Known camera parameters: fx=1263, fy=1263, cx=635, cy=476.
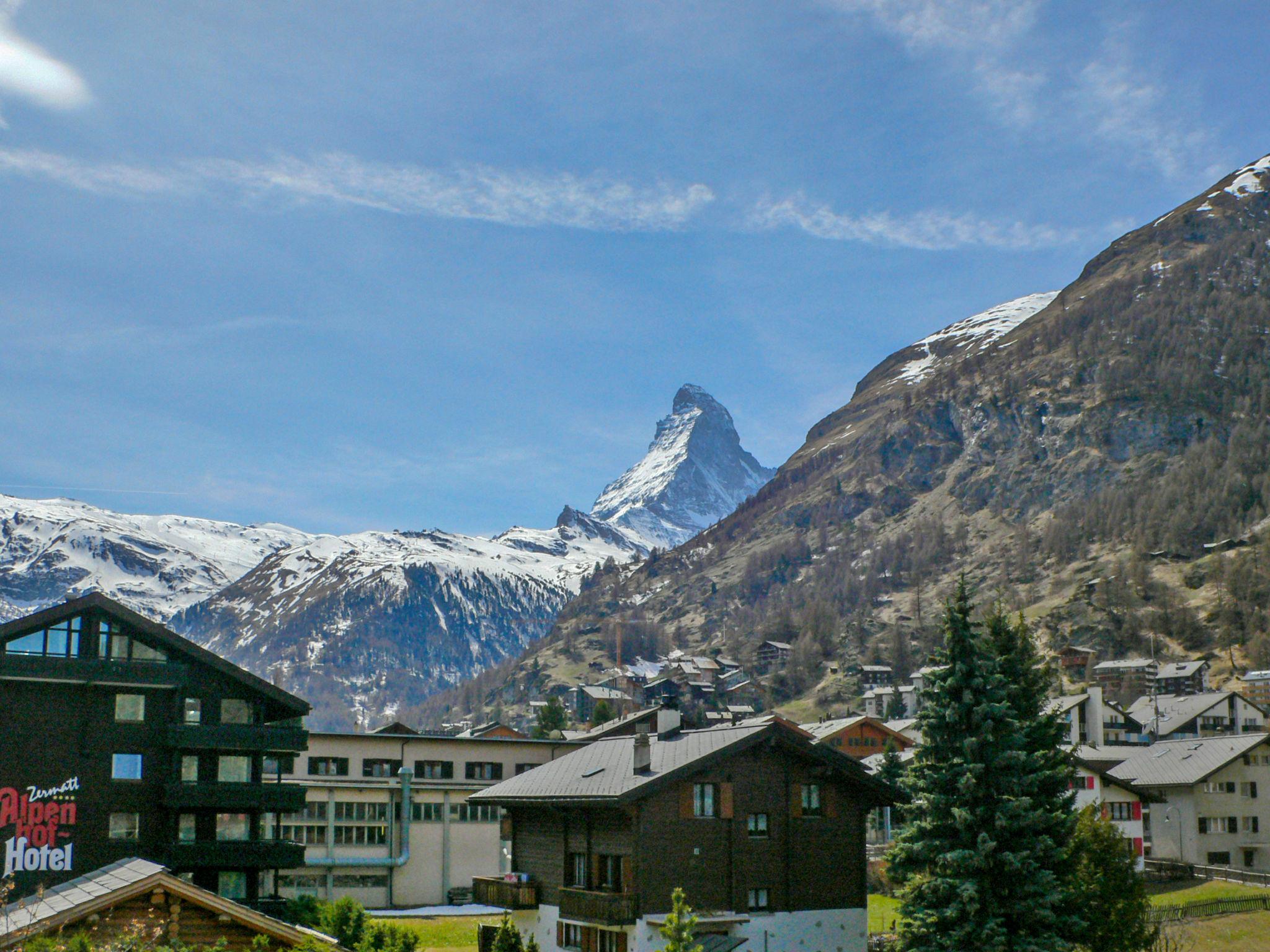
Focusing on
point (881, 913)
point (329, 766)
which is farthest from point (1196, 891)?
point (329, 766)

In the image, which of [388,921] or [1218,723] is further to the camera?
[1218,723]

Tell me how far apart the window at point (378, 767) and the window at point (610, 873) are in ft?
162

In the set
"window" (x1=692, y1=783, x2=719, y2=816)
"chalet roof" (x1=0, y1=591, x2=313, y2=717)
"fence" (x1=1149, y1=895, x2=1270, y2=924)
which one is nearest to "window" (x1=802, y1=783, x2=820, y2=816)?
"window" (x1=692, y1=783, x2=719, y2=816)

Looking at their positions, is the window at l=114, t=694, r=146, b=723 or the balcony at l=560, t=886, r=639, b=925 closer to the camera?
the balcony at l=560, t=886, r=639, b=925

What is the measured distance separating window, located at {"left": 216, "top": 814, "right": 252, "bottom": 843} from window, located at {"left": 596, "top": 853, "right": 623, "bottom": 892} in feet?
66.7

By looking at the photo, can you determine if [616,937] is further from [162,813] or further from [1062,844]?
[162,813]

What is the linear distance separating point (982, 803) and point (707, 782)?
1109 cm

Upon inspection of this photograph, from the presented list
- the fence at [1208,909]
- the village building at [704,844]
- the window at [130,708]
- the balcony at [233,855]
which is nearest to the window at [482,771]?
the balcony at [233,855]

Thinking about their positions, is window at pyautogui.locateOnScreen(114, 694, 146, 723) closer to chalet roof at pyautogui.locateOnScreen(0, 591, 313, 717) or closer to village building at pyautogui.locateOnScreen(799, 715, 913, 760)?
chalet roof at pyautogui.locateOnScreen(0, 591, 313, 717)

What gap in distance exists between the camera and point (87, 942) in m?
Answer: 22.6

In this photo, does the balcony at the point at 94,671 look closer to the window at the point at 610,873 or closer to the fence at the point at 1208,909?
the window at the point at 610,873

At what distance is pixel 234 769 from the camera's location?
62219mm

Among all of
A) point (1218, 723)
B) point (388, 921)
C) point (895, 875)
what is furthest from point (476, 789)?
point (1218, 723)

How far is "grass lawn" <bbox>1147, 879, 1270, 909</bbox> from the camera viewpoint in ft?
248
